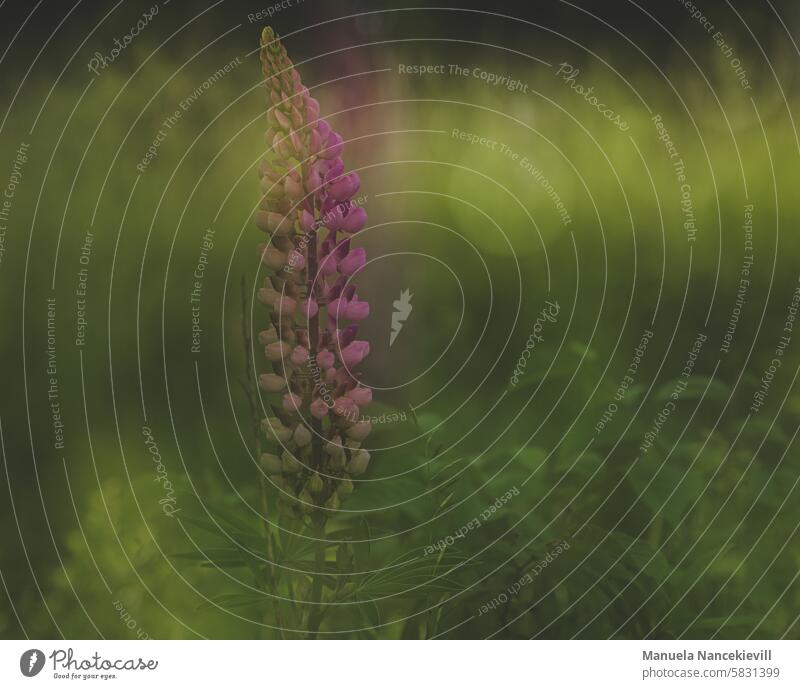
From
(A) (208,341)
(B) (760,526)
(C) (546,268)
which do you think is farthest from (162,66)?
(B) (760,526)

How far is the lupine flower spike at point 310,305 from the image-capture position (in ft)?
4.18

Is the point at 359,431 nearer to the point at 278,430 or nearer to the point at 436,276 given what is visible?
the point at 278,430

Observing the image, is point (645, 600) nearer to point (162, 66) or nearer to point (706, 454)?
point (706, 454)

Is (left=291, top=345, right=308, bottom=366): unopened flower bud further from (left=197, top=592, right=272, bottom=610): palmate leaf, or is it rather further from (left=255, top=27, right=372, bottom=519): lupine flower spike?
(left=197, top=592, right=272, bottom=610): palmate leaf

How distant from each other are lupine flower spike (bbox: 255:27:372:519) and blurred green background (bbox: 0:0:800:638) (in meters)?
0.15

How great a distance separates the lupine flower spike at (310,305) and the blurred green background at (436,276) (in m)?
0.15

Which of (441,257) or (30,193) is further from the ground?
(30,193)

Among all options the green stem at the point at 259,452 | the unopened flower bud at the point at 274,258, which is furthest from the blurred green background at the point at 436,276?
the unopened flower bud at the point at 274,258

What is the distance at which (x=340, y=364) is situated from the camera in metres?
1.31

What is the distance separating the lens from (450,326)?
1479mm

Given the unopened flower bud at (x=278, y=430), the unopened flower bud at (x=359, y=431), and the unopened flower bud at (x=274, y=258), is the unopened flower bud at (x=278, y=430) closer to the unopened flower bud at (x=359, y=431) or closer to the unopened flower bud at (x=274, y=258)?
the unopened flower bud at (x=359, y=431)

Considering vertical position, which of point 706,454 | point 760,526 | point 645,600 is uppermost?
point 706,454

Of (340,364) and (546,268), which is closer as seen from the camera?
(340,364)
